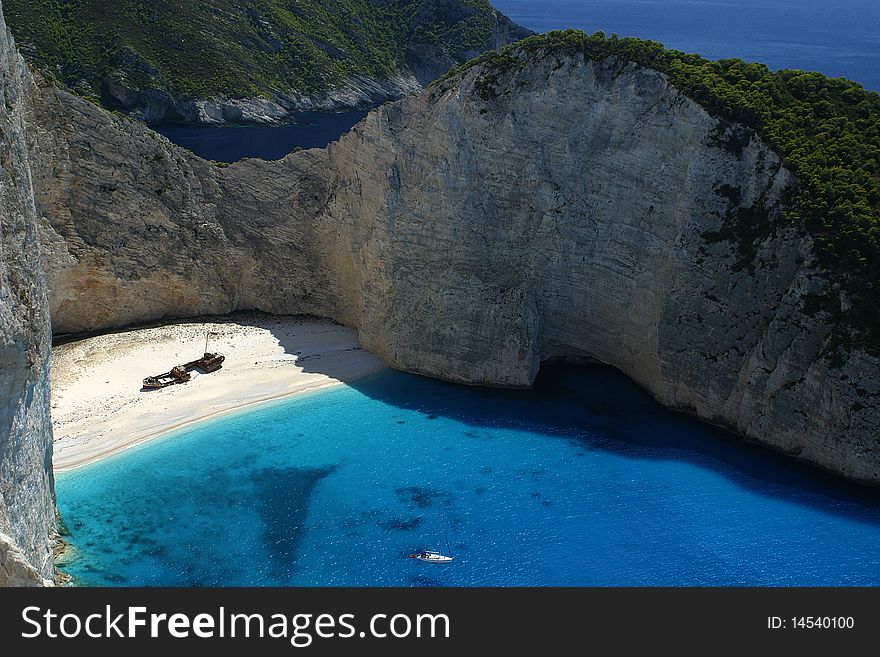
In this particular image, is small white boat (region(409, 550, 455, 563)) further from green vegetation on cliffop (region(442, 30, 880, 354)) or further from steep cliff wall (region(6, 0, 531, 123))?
steep cliff wall (region(6, 0, 531, 123))

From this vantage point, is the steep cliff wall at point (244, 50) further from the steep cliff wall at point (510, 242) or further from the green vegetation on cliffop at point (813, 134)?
the green vegetation on cliffop at point (813, 134)

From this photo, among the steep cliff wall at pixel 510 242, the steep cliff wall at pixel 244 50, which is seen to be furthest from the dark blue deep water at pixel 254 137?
the steep cliff wall at pixel 510 242

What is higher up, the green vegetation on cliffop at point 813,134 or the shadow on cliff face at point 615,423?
the green vegetation on cliffop at point 813,134

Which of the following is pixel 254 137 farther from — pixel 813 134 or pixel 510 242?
pixel 813 134

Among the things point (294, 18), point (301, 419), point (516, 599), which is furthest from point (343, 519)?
point (294, 18)

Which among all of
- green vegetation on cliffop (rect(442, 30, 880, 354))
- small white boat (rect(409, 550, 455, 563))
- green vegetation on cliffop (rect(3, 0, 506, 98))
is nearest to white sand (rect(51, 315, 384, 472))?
small white boat (rect(409, 550, 455, 563))

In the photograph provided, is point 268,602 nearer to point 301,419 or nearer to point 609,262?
point 301,419
